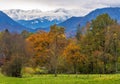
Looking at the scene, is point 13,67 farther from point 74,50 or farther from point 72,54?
point 74,50

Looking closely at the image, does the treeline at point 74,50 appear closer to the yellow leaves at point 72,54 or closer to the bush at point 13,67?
the yellow leaves at point 72,54

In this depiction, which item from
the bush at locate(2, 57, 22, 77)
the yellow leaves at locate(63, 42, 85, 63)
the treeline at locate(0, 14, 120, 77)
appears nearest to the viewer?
the bush at locate(2, 57, 22, 77)

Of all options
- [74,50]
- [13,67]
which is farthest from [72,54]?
[13,67]

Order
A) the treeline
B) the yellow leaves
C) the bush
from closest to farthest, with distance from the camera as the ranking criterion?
the bush
the yellow leaves
the treeline

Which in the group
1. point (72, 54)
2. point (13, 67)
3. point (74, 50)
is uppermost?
point (74, 50)

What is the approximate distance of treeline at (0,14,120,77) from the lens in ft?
322

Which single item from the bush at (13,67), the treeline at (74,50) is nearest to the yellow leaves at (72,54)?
the treeline at (74,50)

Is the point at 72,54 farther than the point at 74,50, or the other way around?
the point at 74,50

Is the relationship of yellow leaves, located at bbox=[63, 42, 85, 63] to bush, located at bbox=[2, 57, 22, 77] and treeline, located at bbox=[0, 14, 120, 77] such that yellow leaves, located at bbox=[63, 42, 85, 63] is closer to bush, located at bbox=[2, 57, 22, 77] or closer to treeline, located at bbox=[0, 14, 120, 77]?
treeline, located at bbox=[0, 14, 120, 77]

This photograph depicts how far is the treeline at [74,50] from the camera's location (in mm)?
98062

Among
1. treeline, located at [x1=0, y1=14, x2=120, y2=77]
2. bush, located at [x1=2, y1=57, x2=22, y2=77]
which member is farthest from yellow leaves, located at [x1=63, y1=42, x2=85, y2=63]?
bush, located at [x1=2, y1=57, x2=22, y2=77]

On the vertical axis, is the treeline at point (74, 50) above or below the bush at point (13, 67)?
above

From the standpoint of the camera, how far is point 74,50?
96688 mm

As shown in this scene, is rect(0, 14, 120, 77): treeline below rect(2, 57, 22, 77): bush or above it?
above
